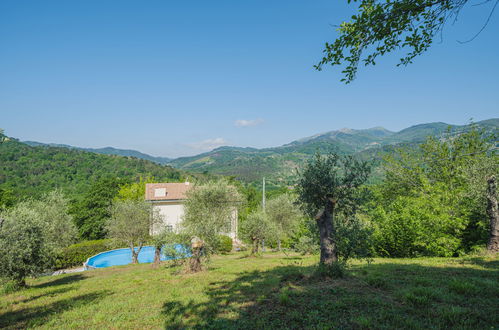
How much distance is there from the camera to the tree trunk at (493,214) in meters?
12.5

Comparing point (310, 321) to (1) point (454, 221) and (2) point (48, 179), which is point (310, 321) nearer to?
(1) point (454, 221)

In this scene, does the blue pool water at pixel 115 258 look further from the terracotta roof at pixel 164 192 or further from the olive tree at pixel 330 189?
the olive tree at pixel 330 189

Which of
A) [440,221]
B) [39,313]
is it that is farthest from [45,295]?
[440,221]

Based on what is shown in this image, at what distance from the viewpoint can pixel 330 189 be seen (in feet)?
28.3

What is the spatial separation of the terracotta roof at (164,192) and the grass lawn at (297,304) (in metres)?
32.4

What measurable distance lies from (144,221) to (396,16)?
2652cm

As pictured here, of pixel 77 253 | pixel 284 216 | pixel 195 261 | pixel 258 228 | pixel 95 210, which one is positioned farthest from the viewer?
pixel 95 210

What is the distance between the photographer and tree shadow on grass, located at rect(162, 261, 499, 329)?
4.80 m

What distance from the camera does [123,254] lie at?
34406mm

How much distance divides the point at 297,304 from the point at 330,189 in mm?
4191

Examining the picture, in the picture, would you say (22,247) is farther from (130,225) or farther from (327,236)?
(327,236)

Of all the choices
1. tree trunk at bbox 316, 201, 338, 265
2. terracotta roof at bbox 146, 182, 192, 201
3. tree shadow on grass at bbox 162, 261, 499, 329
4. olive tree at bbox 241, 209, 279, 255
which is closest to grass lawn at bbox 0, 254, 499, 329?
tree shadow on grass at bbox 162, 261, 499, 329

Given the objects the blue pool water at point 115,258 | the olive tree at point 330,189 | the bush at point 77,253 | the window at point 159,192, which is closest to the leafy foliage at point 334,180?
the olive tree at point 330,189

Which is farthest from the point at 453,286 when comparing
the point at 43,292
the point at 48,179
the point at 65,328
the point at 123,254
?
the point at 48,179
